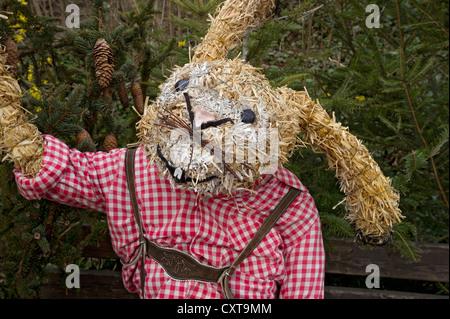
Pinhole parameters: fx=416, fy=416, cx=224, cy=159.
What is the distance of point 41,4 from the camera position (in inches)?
95.9

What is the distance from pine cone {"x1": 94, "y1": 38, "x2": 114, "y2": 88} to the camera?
1.50 meters

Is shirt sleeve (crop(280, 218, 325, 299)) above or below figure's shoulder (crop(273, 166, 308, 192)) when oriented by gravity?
below

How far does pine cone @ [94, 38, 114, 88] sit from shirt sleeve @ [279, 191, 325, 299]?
83cm

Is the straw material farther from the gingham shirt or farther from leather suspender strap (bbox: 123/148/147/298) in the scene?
leather suspender strap (bbox: 123/148/147/298)

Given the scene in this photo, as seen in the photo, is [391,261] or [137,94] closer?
[137,94]

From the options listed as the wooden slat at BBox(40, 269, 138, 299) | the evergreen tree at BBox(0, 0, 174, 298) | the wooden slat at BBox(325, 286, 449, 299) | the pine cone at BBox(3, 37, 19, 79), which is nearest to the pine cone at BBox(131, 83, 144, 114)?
the evergreen tree at BBox(0, 0, 174, 298)

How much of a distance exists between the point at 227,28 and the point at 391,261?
5.38 ft

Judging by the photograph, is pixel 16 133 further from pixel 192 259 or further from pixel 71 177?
pixel 192 259

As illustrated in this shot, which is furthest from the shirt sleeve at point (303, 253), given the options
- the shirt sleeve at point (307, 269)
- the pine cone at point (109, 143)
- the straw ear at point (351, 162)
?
the pine cone at point (109, 143)

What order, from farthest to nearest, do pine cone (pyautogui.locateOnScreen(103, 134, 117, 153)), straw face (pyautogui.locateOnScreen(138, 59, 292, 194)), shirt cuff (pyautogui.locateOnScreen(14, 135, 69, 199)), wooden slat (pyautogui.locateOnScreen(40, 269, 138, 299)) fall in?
wooden slat (pyautogui.locateOnScreen(40, 269, 138, 299)) → pine cone (pyautogui.locateOnScreen(103, 134, 117, 153)) → shirt cuff (pyautogui.locateOnScreen(14, 135, 69, 199)) → straw face (pyautogui.locateOnScreen(138, 59, 292, 194))

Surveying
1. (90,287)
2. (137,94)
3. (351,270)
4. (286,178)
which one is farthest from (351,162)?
(90,287)

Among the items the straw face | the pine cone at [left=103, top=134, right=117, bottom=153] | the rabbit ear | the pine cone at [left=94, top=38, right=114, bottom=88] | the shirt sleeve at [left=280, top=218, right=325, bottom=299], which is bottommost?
the shirt sleeve at [left=280, top=218, right=325, bottom=299]

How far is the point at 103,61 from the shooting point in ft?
4.92

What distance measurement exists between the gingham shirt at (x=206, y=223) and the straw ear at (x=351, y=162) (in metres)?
0.20
